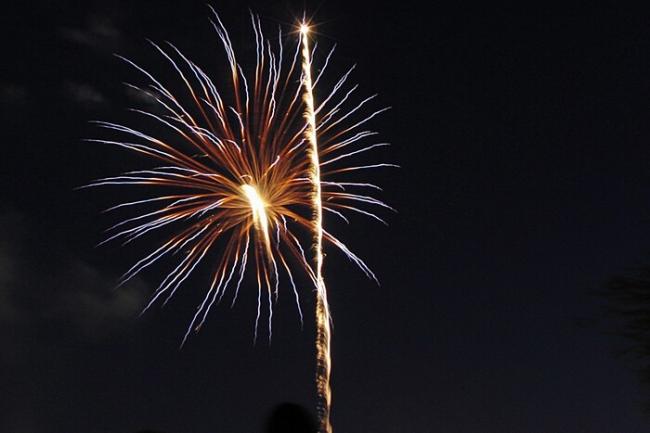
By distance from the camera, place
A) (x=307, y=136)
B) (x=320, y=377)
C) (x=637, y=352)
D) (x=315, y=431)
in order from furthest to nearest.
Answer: (x=307, y=136), (x=320, y=377), (x=637, y=352), (x=315, y=431)

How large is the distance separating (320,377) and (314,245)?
3011 millimetres

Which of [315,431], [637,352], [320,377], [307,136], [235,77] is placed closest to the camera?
[315,431]

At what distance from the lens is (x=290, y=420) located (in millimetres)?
3492

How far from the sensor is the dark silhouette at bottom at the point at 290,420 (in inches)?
137

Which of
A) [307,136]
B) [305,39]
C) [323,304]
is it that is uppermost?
[305,39]

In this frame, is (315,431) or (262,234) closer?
(315,431)

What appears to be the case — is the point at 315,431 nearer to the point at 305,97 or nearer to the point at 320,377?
the point at 320,377

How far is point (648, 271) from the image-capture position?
29.4 ft

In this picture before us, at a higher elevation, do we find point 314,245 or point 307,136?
point 307,136

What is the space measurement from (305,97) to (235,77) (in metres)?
2.08

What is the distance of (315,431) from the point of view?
3.51 m

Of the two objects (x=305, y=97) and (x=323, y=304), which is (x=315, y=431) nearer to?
(x=323, y=304)

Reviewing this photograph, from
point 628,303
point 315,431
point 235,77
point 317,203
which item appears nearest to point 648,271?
point 628,303

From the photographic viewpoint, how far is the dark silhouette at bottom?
11.4 feet
